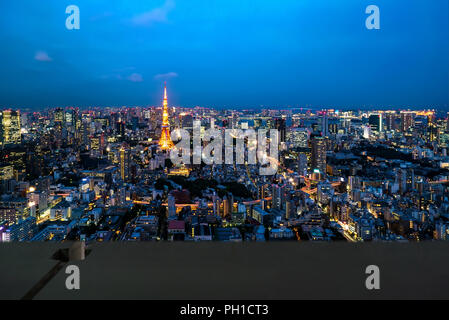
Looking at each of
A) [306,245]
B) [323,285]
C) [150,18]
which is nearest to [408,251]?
[306,245]

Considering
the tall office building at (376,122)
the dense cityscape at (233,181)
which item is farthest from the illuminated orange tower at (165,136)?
the tall office building at (376,122)

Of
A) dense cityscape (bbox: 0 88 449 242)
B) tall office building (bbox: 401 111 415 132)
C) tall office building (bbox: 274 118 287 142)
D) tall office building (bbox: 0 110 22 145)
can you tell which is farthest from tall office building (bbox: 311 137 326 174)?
tall office building (bbox: 0 110 22 145)

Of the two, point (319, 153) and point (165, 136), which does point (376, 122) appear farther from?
point (165, 136)

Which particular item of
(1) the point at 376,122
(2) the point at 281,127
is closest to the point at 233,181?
(2) the point at 281,127

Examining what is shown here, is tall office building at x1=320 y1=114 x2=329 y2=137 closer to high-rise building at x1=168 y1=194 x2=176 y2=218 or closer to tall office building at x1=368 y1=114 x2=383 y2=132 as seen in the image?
tall office building at x1=368 y1=114 x2=383 y2=132

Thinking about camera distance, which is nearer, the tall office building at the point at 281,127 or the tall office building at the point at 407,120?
the tall office building at the point at 407,120

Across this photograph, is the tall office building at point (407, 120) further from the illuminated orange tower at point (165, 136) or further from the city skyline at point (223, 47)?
the illuminated orange tower at point (165, 136)
